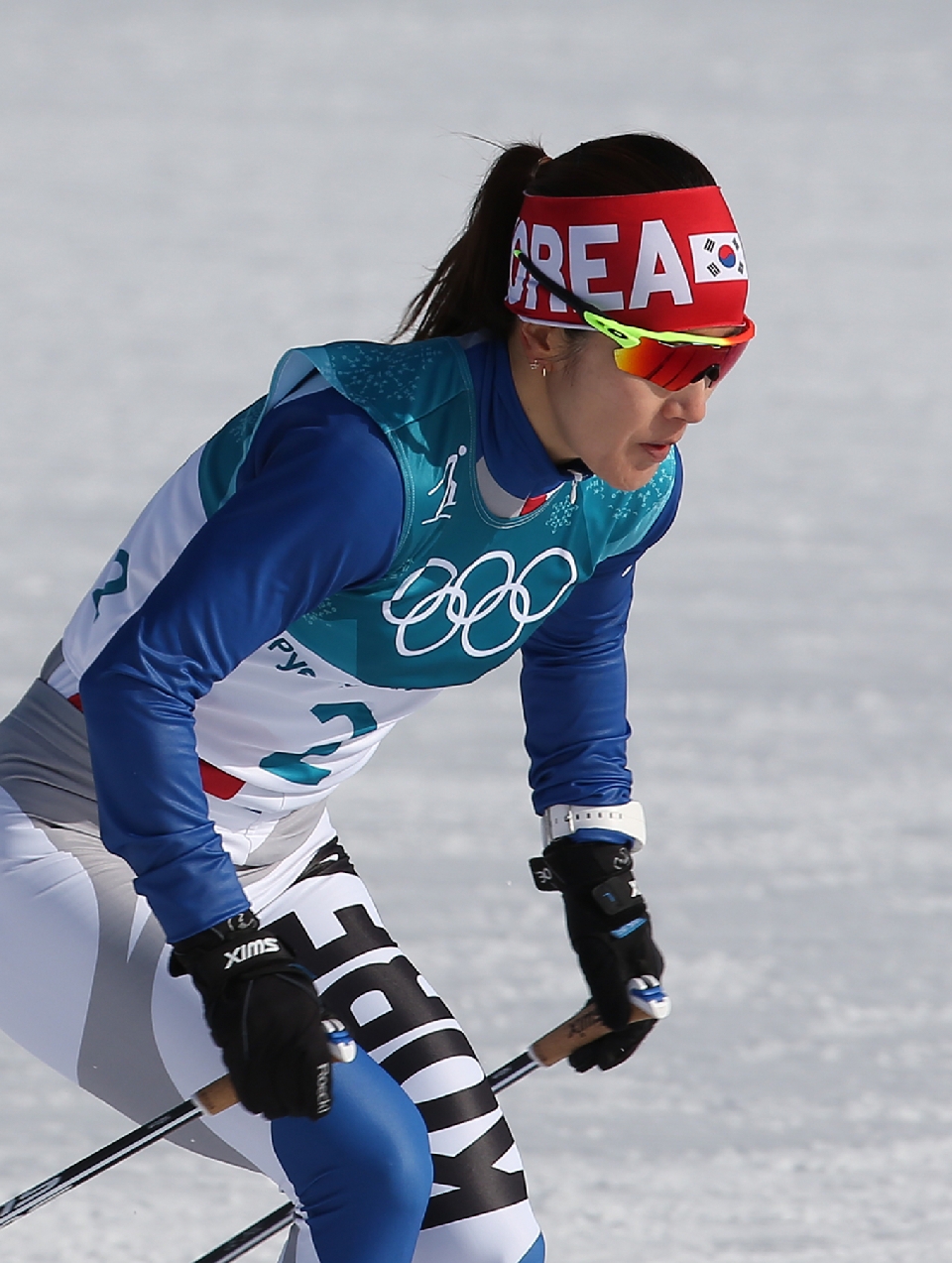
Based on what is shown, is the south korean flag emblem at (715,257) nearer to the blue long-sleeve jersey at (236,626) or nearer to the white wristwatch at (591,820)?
the blue long-sleeve jersey at (236,626)

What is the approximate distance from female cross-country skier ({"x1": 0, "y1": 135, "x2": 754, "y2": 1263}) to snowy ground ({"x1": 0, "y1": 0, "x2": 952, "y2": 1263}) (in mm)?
982

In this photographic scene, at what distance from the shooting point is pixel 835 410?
24.3 feet

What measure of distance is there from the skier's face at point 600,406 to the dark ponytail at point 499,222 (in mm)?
116

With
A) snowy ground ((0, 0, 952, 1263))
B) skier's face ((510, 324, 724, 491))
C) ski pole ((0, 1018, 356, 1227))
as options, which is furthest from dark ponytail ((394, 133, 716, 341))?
snowy ground ((0, 0, 952, 1263))

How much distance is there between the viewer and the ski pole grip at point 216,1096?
1.92 metres

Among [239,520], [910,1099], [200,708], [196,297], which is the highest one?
[239,520]

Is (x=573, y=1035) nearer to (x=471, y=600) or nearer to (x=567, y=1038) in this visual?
(x=567, y=1038)

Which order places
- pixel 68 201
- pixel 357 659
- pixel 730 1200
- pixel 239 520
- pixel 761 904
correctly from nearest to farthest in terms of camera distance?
1. pixel 239 520
2. pixel 357 659
3. pixel 730 1200
4. pixel 761 904
5. pixel 68 201

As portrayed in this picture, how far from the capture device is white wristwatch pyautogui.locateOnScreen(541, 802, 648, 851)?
8.07ft

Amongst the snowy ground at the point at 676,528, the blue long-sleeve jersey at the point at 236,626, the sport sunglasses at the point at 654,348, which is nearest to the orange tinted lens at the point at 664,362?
the sport sunglasses at the point at 654,348

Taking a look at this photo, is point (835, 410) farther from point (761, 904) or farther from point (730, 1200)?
point (730, 1200)

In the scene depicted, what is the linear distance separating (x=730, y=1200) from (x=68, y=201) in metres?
6.99

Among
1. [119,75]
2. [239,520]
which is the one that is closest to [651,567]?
[239,520]

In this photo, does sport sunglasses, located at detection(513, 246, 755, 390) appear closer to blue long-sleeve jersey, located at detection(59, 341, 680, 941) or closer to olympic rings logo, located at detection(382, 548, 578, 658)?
blue long-sleeve jersey, located at detection(59, 341, 680, 941)
